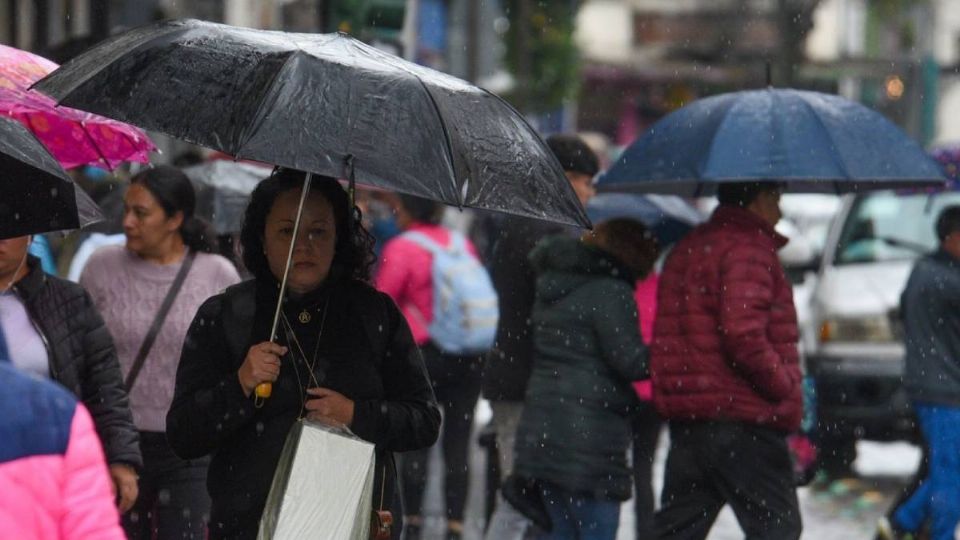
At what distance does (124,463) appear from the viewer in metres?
5.58

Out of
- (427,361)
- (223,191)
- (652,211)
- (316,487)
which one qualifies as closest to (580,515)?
(427,361)

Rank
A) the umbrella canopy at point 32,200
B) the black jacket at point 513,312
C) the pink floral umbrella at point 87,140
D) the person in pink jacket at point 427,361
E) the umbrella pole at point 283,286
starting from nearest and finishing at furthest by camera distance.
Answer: the umbrella pole at point 283,286 → the umbrella canopy at point 32,200 → the pink floral umbrella at point 87,140 → the black jacket at point 513,312 → the person in pink jacket at point 427,361

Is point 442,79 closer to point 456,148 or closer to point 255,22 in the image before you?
point 456,148

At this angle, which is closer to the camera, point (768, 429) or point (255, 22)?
point (768, 429)

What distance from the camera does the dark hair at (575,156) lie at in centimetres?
765

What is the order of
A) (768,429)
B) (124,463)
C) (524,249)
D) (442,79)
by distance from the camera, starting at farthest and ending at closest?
(524,249), (768,429), (124,463), (442,79)

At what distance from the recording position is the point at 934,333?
8883mm

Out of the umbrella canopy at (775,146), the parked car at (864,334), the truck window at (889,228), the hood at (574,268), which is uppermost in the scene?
the umbrella canopy at (775,146)

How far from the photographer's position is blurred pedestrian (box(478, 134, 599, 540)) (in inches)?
301

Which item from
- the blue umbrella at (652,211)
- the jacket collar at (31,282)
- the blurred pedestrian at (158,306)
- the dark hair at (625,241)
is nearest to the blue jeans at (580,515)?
the dark hair at (625,241)

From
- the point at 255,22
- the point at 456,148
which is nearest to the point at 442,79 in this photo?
the point at 456,148

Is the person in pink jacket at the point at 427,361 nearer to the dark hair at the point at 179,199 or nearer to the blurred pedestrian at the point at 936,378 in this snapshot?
the blurred pedestrian at the point at 936,378

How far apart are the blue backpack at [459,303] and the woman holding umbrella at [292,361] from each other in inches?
169

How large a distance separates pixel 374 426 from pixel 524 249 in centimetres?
349
